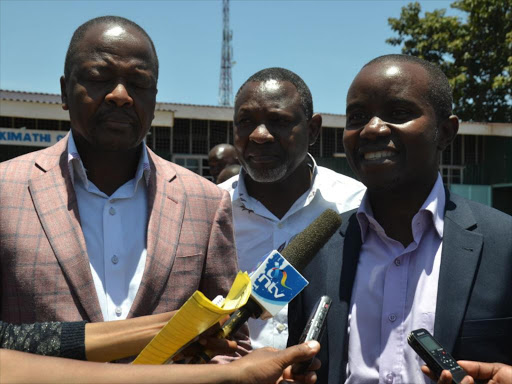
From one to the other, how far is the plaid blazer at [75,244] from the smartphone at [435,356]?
2.85ft

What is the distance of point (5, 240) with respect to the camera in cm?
200

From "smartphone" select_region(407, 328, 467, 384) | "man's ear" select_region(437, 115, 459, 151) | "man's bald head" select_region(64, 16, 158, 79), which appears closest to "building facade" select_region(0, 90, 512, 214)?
"man's bald head" select_region(64, 16, 158, 79)

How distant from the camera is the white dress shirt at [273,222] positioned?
2.95 m

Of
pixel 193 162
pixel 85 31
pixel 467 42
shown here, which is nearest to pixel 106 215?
pixel 85 31

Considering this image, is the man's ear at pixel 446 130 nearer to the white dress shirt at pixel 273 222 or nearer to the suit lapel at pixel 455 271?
the suit lapel at pixel 455 271

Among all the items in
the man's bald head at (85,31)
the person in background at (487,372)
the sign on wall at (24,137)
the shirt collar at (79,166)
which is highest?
the man's bald head at (85,31)

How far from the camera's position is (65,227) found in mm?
2080

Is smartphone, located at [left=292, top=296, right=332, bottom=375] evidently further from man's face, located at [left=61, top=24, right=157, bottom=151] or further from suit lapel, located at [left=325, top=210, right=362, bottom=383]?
man's face, located at [left=61, top=24, right=157, bottom=151]

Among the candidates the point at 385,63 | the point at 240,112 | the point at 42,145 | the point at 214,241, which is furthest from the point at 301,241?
the point at 42,145

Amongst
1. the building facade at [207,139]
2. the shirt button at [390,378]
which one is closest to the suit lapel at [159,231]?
the shirt button at [390,378]

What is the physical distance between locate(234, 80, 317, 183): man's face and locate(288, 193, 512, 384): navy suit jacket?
3.32ft

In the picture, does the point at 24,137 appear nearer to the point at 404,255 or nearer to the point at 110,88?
the point at 110,88

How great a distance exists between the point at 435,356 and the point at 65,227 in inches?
54.9

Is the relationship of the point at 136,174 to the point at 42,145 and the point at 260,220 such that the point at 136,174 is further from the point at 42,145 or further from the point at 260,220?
the point at 42,145
